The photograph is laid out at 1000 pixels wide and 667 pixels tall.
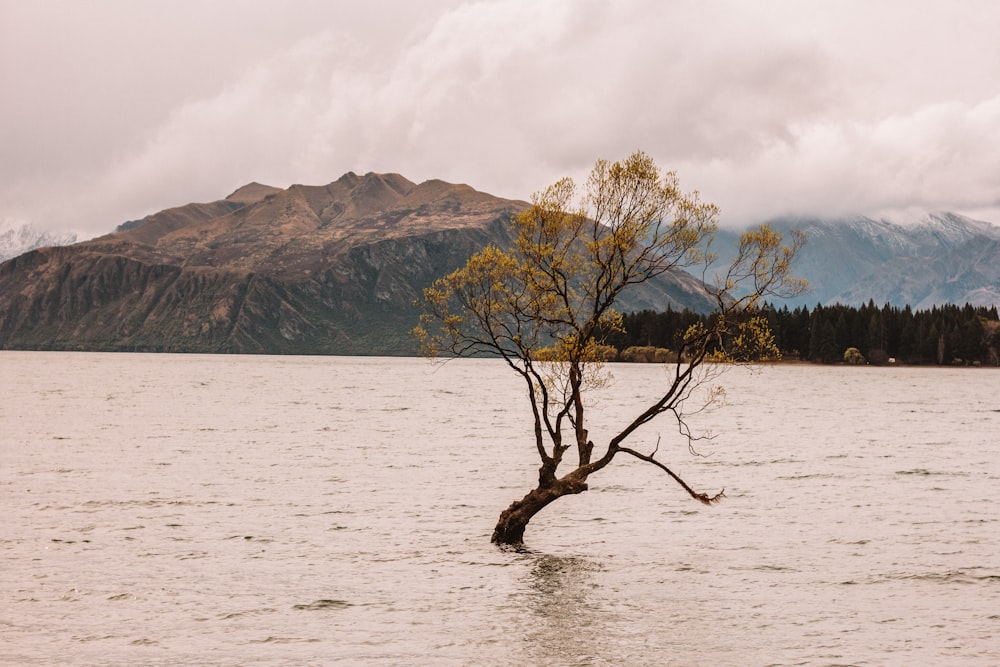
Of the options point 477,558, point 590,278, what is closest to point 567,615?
point 477,558

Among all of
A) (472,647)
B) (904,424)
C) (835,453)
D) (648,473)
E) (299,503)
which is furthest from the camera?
(904,424)

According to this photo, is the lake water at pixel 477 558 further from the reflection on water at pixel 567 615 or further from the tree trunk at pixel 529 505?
the tree trunk at pixel 529 505

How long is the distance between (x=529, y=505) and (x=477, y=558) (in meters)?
3.30

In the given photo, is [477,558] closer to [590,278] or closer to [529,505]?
[529,505]

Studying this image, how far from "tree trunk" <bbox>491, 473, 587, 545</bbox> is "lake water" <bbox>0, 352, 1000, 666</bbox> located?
1266 millimetres

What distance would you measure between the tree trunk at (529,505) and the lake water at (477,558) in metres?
1.27

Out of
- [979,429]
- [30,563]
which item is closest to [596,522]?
[30,563]

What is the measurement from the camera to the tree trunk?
37.0m

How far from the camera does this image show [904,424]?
112812 mm

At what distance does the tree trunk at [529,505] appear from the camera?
121 ft

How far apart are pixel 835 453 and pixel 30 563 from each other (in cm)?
6871

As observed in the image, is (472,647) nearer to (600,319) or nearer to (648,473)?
(600,319)

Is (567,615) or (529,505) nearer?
(567,615)

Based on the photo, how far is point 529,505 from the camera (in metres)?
39.0
